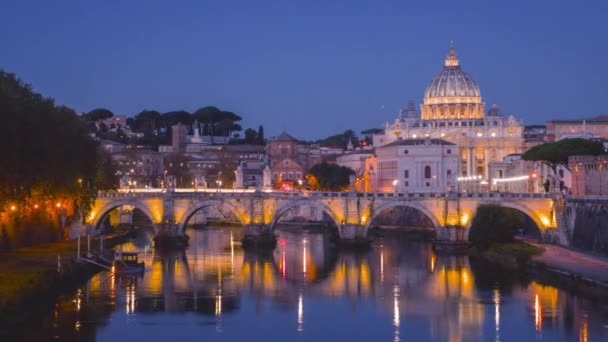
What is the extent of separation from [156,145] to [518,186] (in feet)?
234

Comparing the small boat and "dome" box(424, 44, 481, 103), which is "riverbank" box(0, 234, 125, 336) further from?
"dome" box(424, 44, 481, 103)

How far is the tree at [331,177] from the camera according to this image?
115m

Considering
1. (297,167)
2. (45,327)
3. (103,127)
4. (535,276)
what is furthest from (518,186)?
(103,127)

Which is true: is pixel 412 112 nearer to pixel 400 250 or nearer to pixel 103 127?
pixel 103 127

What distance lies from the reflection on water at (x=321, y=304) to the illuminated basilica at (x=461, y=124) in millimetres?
69692

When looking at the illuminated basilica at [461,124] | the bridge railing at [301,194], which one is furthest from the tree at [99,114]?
the bridge railing at [301,194]

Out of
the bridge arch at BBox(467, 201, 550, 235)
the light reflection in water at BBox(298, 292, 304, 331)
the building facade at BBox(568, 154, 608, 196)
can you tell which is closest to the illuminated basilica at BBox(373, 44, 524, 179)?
the building facade at BBox(568, 154, 608, 196)

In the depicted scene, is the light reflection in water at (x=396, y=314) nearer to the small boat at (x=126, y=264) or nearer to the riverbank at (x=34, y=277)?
the small boat at (x=126, y=264)

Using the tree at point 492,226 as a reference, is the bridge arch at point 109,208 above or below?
above

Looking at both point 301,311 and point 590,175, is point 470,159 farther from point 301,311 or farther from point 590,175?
point 301,311

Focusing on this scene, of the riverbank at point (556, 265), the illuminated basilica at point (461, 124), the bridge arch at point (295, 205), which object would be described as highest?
the illuminated basilica at point (461, 124)

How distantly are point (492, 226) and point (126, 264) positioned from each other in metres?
21.6

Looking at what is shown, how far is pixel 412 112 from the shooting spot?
162 meters

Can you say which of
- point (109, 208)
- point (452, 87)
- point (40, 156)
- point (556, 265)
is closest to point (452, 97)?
point (452, 87)
